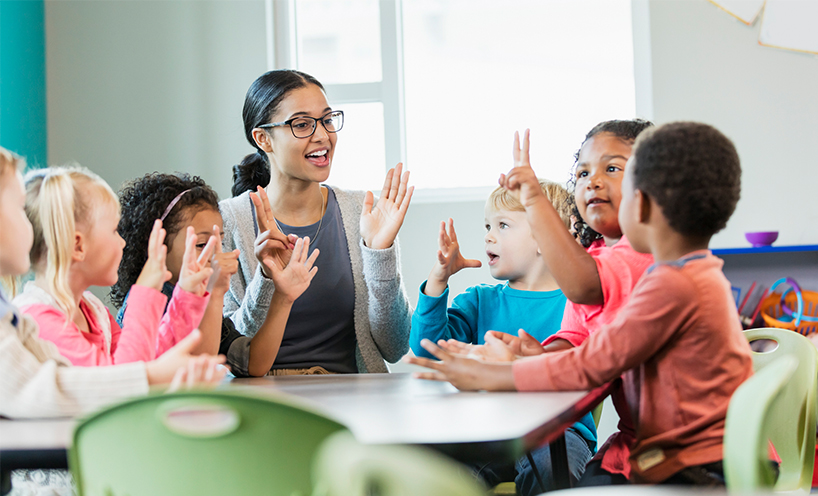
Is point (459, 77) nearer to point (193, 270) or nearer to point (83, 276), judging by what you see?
point (193, 270)

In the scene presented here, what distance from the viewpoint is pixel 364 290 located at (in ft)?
6.56

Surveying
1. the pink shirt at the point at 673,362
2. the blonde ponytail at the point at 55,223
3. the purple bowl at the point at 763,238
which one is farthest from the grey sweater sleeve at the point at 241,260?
the purple bowl at the point at 763,238

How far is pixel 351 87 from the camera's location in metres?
3.51

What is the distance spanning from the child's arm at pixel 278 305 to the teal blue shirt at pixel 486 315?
1.05 ft

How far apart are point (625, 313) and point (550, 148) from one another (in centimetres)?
254

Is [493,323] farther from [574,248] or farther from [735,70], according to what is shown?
[735,70]

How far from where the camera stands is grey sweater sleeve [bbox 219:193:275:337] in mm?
1831

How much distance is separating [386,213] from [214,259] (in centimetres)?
52

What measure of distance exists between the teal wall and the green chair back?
333cm

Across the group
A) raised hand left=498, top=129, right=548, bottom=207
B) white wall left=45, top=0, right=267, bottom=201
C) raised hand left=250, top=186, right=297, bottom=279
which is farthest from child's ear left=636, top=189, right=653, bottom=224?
white wall left=45, top=0, right=267, bottom=201

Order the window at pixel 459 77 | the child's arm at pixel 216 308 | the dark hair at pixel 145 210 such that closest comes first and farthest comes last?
the child's arm at pixel 216 308 → the dark hair at pixel 145 210 → the window at pixel 459 77

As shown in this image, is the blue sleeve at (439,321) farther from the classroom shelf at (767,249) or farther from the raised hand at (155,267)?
the classroom shelf at (767,249)

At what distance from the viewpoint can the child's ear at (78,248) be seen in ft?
4.42

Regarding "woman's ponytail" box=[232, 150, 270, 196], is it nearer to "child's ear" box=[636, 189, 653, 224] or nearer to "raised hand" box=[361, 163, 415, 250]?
"raised hand" box=[361, 163, 415, 250]
